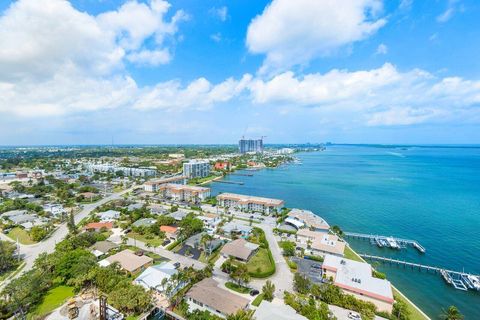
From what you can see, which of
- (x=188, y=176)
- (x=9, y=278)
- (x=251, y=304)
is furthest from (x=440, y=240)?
(x=188, y=176)

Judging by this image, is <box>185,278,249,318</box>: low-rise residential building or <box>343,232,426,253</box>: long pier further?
<box>343,232,426,253</box>: long pier

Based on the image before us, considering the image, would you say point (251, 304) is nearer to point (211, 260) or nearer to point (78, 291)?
point (211, 260)

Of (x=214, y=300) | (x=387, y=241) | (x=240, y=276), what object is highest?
(x=240, y=276)

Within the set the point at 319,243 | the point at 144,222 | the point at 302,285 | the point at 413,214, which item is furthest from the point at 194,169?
the point at 302,285

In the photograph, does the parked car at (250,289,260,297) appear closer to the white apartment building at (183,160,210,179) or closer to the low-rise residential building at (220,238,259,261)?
the low-rise residential building at (220,238,259,261)

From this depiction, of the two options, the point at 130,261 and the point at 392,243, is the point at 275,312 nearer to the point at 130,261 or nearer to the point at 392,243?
the point at 130,261

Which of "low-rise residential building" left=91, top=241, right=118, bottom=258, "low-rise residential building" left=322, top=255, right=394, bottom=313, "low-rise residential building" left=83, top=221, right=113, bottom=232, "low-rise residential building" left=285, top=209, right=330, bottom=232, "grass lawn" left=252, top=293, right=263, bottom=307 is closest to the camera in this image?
"low-rise residential building" left=322, top=255, right=394, bottom=313

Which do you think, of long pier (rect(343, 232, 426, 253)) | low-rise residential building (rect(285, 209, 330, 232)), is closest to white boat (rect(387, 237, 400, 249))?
long pier (rect(343, 232, 426, 253))
